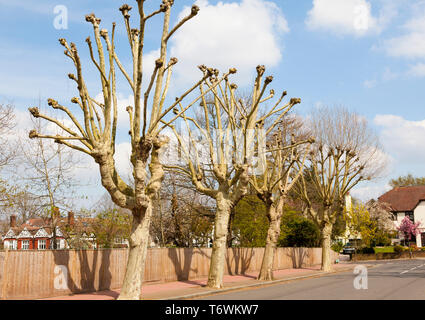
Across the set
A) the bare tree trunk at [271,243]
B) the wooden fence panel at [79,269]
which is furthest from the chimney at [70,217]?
the bare tree trunk at [271,243]

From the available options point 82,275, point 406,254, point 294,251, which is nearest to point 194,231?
point 294,251

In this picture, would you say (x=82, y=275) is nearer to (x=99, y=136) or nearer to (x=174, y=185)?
(x=99, y=136)

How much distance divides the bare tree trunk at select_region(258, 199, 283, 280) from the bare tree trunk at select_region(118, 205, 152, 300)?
10.8 metres

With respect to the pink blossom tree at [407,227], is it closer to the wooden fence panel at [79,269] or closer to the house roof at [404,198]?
the house roof at [404,198]

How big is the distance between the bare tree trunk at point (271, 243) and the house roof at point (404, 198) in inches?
2173

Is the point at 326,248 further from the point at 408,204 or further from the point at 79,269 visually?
the point at 408,204

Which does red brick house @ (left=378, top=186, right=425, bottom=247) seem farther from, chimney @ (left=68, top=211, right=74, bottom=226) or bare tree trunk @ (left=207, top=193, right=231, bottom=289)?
bare tree trunk @ (left=207, top=193, right=231, bottom=289)

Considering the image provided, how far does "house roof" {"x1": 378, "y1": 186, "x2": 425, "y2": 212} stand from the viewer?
73.1 meters

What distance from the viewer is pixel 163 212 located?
34.2 metres

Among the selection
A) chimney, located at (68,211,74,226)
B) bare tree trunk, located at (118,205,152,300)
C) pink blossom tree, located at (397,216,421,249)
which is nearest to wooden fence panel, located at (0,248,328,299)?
bare tree trunk, located at (118,205,152,300)

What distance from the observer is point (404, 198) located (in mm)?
74938

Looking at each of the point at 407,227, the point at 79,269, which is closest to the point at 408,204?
the point at 407,227

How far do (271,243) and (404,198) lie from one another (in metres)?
58.8
